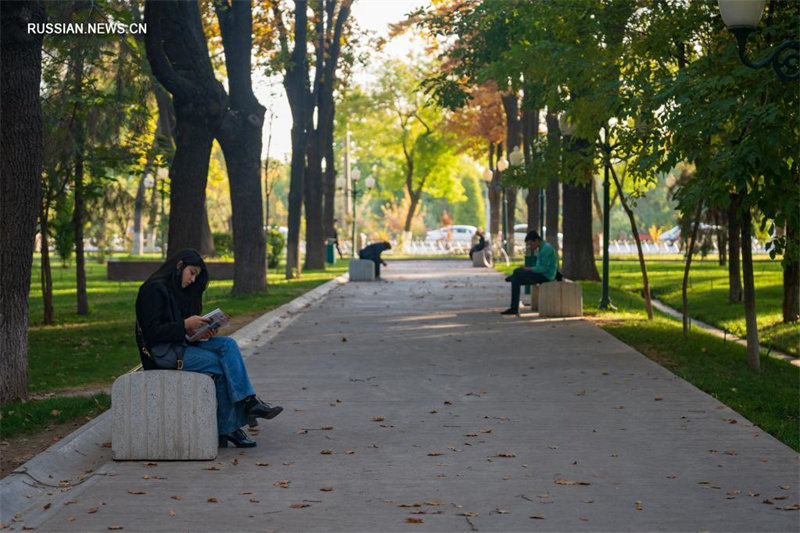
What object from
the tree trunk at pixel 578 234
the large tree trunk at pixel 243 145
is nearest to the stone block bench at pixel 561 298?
the large tree trunk at pixel 243 145

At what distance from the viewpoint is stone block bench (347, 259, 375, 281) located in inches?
1455

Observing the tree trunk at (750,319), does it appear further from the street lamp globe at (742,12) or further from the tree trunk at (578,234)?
the tree trunk at (578,234)

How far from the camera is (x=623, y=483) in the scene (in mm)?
8055

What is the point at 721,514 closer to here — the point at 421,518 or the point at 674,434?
the point at 421,518

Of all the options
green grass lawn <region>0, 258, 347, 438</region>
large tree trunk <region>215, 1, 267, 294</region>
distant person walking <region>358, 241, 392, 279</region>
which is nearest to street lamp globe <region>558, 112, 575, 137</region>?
green grass lawn <region>0, 258, 347, 438</region>

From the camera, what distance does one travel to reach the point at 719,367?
1443 cm

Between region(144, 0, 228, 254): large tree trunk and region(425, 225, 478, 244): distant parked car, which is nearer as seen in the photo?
region(144, 0, 228, 254): large tree trunk

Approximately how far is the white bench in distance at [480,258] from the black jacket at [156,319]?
3877cm

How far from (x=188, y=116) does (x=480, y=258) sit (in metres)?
27.6

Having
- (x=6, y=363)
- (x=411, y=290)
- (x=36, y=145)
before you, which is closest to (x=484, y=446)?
(x=6, y=363)

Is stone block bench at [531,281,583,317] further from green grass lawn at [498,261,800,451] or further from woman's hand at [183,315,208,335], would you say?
woman's hand at [183,315,208,335]

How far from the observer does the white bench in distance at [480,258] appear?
47.9 m

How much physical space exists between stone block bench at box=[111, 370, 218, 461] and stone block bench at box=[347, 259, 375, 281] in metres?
27.9

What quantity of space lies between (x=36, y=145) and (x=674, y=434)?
20.9ft
